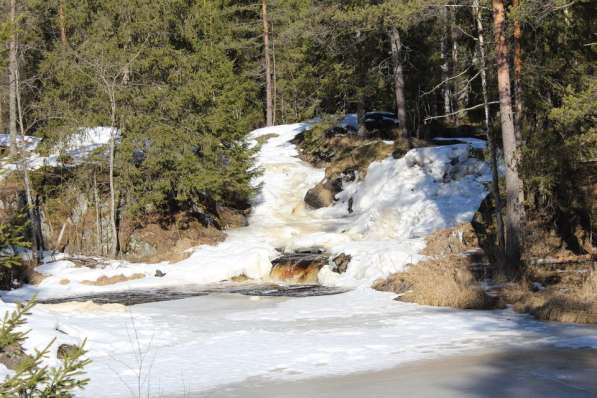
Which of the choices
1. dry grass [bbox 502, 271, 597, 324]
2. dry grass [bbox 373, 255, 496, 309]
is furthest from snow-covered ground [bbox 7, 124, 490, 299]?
dry grass [bbox 502, 271, 597, 324]

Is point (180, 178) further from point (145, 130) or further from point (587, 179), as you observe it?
point (587, 179)

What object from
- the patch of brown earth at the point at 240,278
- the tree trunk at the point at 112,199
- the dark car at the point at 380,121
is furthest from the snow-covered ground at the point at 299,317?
the dark car at the point at 380,121

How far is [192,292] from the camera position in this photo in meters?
16.7

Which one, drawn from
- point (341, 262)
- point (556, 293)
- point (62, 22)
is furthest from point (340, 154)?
point (556, 293)

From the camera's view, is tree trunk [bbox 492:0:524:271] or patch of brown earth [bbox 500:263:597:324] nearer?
patch of brown earth [bbox 500:263:597:324]

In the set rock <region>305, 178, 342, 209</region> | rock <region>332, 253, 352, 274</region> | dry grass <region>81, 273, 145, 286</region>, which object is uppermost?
rock <region>305, 178, 342, 209</region>

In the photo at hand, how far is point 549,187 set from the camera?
51.8 feet

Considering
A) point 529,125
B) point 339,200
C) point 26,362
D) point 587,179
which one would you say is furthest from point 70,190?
point 26,362

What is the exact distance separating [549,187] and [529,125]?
1749mm

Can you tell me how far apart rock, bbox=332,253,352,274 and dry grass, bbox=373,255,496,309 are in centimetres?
197

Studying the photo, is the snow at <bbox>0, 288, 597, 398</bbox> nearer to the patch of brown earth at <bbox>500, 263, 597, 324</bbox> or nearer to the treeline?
the patch of brown earth at <bbox>500, 263, 597, 324</bbox>

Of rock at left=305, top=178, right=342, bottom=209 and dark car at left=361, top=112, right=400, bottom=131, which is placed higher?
dark car at left=361, top=112, right=400, bottom=131

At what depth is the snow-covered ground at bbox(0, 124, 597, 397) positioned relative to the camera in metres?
8.25

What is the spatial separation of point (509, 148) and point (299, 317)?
5937mm
